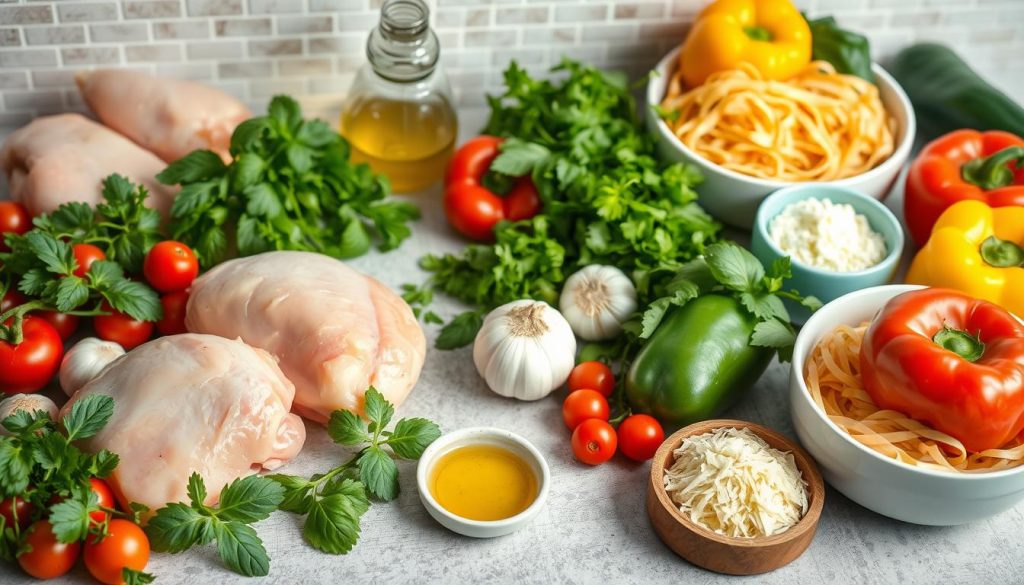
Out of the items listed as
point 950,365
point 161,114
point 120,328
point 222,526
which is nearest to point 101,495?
point 222,526

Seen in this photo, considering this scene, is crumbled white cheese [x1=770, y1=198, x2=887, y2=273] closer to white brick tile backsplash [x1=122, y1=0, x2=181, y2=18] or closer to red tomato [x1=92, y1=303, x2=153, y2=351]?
red tomato [x1=92, y1=303, x2=153, y2=351]

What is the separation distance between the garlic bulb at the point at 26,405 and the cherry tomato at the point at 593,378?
96 cm

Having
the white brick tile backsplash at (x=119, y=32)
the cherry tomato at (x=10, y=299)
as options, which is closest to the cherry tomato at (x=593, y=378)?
the cherry tomato at (x=10, y=299)

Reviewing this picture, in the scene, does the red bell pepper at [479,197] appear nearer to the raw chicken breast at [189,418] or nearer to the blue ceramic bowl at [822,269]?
the blue ceramic bowl at [822,269]

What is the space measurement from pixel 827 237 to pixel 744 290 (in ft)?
1.01

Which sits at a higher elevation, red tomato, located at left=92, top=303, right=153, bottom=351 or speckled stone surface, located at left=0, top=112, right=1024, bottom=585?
red tomato, located at left=92, top=303, right=153, bottom=351

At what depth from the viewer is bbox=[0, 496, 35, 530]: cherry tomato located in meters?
1.67

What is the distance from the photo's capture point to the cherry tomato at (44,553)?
1.67 meters

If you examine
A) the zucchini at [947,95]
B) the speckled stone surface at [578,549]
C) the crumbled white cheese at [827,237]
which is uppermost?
the zucchini at [947,95]

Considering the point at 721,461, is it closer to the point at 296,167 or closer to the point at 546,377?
the point at 546,377

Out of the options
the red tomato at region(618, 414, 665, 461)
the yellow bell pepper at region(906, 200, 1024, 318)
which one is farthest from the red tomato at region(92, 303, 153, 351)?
the yellow bell pepper at region(906, 200, 1024, 318)

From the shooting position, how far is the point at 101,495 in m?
1.73

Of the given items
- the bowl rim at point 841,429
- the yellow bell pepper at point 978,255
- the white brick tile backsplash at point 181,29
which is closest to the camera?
the bowl rim at point 841,429

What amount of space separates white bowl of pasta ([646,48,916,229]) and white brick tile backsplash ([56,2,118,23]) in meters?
1.27
